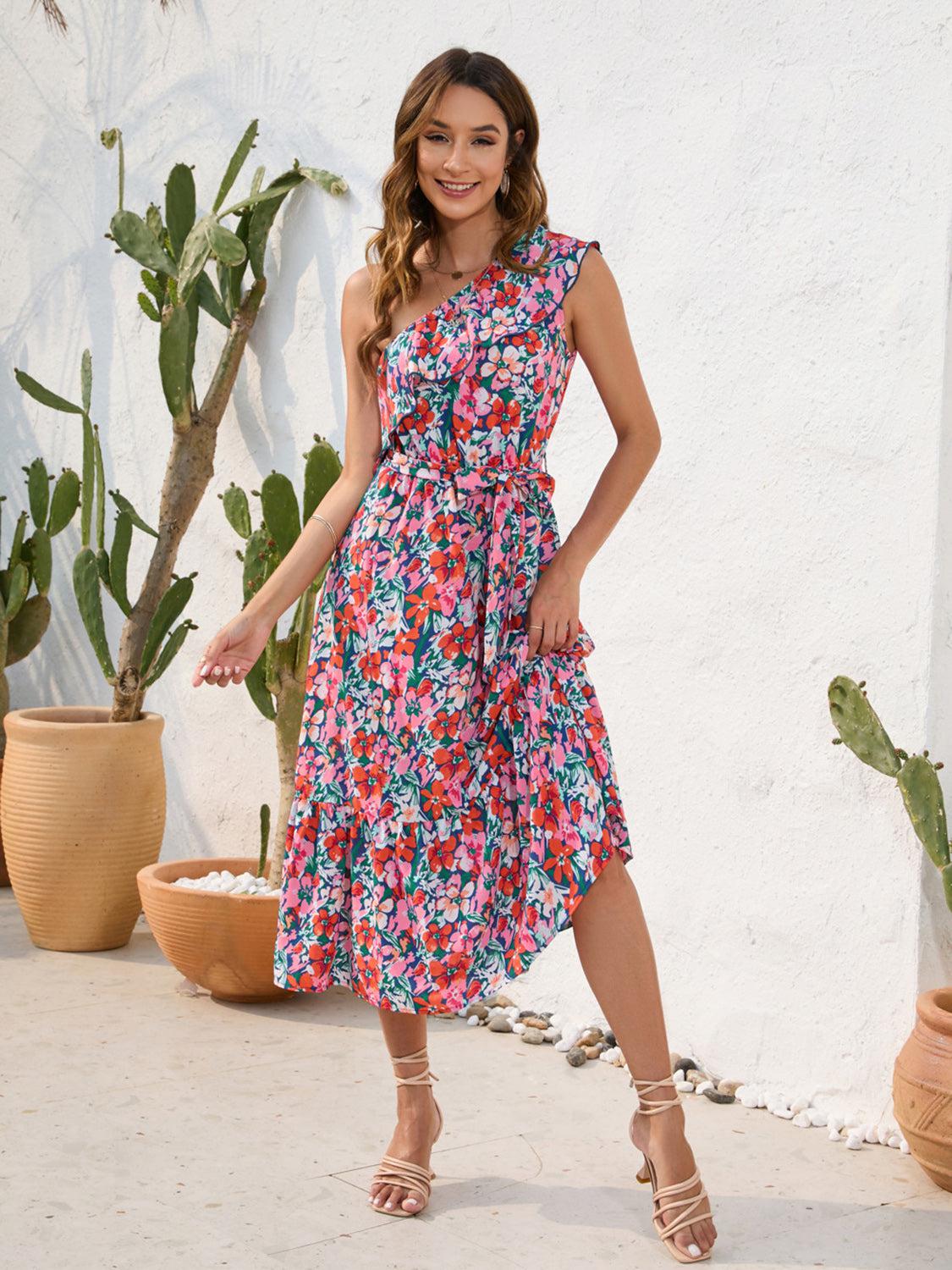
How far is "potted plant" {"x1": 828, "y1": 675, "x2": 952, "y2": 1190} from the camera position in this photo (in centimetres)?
238

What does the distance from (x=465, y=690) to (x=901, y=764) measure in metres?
0.80

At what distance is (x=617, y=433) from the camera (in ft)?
7.46

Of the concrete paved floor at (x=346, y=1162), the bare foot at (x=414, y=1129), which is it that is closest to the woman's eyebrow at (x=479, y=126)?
the bare foot at (x=414, y=1129)

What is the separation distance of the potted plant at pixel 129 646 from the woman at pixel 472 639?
164 cm

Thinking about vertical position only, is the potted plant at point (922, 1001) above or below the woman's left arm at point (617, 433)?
below

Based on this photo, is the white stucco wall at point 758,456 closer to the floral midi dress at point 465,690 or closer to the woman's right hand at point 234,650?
the floral midi dress at point 465,690

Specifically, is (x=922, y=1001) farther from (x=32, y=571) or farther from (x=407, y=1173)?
(x=32, y=571)

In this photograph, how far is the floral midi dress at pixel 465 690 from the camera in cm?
222

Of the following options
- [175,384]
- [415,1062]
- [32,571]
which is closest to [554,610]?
[415,1062]

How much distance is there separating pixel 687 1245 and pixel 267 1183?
688 mm

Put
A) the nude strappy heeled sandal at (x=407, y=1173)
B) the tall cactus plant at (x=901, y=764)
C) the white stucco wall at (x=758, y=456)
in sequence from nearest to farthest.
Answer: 1. the nude strappy heeled sandal at (x=407, y=1173)
2. the tall cactus plant at (x=901, y=764)
3. the white stucco wall at (x=758, y=456)

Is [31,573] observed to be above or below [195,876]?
above

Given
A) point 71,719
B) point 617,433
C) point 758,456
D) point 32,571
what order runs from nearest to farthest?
point 617,433, point 758,456, point 71,719, point 32,571

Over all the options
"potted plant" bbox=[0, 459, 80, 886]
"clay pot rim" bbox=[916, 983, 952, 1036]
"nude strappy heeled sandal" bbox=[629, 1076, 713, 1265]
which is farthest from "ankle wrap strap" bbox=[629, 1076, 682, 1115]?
"potted plant" bbox=[0, 459, 80, 886]
